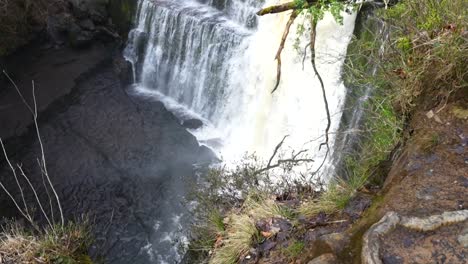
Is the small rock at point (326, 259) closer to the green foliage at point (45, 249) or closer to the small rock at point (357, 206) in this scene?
the small rock at point (357, 206)

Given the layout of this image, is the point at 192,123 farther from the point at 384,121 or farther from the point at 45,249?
the point at 384,121

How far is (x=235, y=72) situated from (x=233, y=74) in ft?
0.28

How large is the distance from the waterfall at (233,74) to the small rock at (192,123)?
15 centimetres

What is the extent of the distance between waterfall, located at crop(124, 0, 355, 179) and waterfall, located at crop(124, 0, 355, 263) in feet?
0.06

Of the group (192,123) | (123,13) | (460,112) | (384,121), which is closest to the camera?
(460,112)

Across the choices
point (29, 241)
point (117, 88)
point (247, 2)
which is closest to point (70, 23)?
point (117, 88)

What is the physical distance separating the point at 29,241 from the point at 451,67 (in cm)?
395

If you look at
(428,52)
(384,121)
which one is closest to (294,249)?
(384,121)

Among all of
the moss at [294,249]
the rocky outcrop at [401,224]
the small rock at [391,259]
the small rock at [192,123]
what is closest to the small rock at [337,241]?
the rocky outcrop at [401,224]

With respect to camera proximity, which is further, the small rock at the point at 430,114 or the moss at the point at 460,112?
the small rock at the point at 430,114

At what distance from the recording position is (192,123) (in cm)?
1090

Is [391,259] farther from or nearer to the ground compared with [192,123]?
farther from the ground

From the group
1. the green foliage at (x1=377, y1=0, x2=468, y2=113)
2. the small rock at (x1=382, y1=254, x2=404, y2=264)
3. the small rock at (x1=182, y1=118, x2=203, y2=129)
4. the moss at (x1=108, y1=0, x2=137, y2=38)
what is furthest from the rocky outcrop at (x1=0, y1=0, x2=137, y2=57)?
the small rock at (x1=382, y1=254, x2=404, y2=264)

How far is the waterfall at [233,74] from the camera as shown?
26.5 ft
